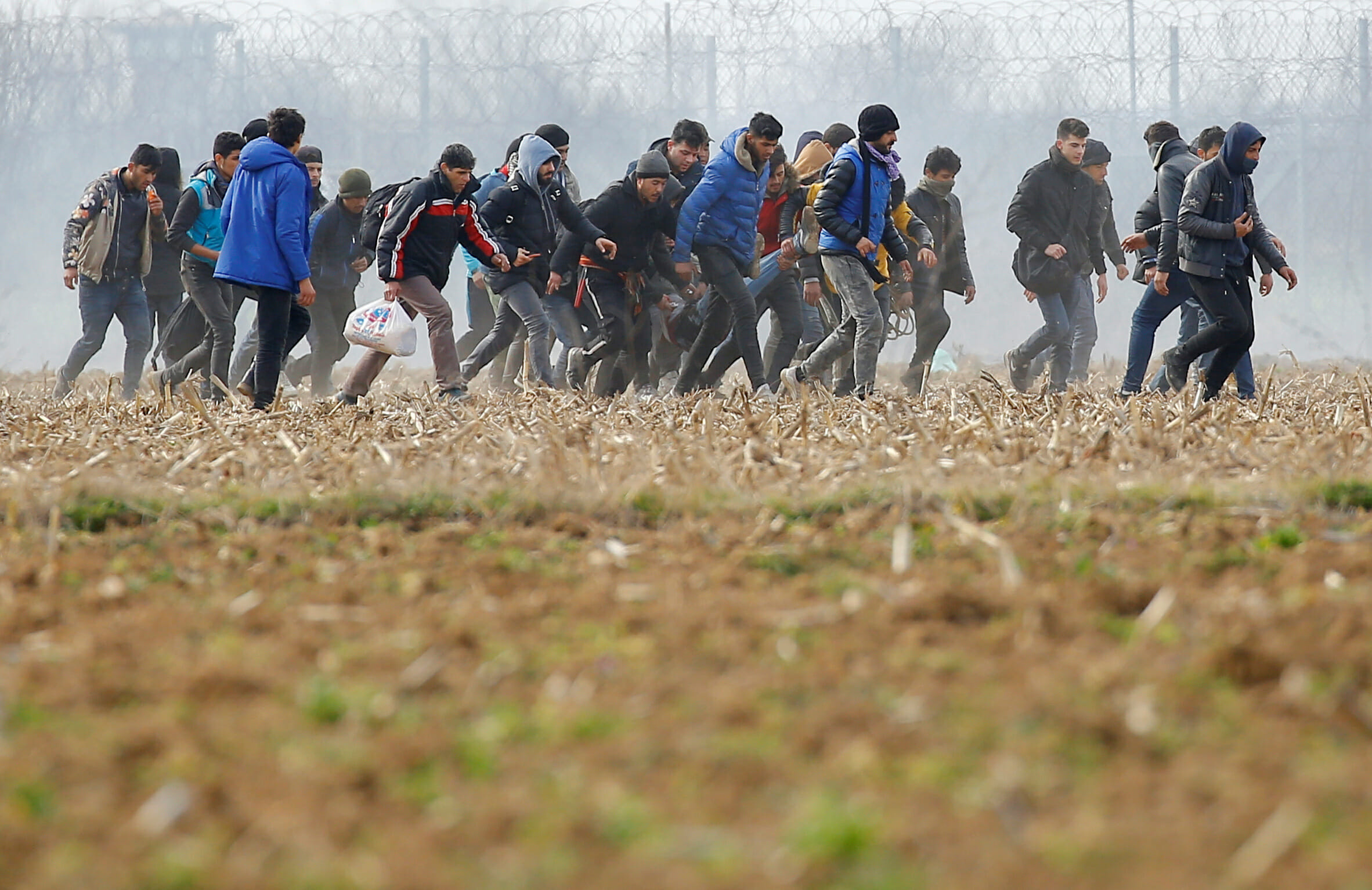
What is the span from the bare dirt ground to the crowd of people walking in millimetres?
2950

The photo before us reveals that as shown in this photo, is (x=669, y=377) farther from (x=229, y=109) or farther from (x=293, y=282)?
(x=229, y=109)

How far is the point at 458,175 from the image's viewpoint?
790 centimetres

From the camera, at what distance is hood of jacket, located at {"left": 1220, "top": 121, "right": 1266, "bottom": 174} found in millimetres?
7582

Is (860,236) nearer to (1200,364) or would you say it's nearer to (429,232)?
(429,232)

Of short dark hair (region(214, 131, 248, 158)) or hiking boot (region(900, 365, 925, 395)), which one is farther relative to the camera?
hiking boot (region(900, 365, 925, 395))

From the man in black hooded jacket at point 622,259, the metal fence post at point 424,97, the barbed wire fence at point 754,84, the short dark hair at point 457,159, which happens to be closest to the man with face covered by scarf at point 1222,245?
the man in black hooded jacket at point 622,259

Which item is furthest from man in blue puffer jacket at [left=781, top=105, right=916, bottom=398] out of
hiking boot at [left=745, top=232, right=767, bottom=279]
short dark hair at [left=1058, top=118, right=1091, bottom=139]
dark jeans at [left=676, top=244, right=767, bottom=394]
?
short dark hair at [left=1058, top=118, right=1091, bottom=139]

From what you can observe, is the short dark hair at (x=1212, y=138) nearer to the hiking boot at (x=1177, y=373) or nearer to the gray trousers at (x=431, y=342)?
the hiking boot at (x=1177, y=373)

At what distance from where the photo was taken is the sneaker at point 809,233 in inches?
341

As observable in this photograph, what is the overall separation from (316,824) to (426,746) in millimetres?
288

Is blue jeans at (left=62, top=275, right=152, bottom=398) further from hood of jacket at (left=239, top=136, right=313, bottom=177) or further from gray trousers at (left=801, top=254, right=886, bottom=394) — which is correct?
gray trousers at (left=801, top=254, right=886, bottom=394)

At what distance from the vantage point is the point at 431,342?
8148 mm

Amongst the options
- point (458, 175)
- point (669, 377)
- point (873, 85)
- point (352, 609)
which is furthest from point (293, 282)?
point (873, 85)

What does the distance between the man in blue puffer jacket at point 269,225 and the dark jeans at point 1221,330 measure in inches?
154
